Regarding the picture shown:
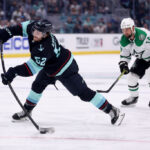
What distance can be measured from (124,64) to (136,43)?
0.26 meters

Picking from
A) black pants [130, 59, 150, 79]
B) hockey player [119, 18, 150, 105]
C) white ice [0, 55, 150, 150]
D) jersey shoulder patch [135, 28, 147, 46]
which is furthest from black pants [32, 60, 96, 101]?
black pants [130, 59, 150, 79]

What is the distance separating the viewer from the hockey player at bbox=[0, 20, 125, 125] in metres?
3.10

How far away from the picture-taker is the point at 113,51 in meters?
12.4

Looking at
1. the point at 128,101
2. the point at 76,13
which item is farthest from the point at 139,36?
the point at 76,13

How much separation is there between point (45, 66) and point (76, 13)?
890cm

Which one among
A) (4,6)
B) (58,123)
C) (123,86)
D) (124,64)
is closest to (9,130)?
(58,123)

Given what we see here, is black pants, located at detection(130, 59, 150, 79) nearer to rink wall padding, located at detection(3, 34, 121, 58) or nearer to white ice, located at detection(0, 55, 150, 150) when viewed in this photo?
white ice, located at detection(0, 55, 150, 150)

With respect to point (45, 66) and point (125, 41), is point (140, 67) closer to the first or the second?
point (125, 41)

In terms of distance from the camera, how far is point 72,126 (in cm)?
353

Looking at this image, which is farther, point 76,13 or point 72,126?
point 76,13

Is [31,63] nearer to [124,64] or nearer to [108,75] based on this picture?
[124,64]

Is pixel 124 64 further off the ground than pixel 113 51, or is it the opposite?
pixel 124 64

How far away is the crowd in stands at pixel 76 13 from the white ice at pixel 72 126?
5431 millimetres

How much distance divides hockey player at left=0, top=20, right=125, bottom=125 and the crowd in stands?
22.3 ft
